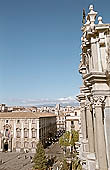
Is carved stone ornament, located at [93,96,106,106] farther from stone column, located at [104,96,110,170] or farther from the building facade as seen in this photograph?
the building facade

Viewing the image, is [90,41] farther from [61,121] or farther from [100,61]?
[61,121]

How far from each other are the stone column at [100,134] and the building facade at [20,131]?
38552 millimetres

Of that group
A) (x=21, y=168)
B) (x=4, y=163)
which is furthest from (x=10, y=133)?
(x=21, y=168)

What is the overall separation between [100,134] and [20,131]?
133ft

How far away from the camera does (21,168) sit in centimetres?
3269

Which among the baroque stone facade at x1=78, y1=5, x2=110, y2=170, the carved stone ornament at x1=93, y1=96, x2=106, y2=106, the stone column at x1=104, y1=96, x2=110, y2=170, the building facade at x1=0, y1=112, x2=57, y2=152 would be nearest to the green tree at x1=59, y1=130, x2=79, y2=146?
the building facade at x1=0, y1=112, x2=57, y2=152

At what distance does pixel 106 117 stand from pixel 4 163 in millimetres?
32882

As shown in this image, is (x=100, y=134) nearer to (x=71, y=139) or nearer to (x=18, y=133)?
(x=71, y=139)

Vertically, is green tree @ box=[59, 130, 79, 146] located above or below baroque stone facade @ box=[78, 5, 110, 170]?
below

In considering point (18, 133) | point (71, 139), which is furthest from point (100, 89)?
point (18, 133)

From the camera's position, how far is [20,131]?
1850 inches

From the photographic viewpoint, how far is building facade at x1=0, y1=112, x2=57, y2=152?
4614 cm

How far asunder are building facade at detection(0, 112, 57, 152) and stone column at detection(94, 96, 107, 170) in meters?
38.6

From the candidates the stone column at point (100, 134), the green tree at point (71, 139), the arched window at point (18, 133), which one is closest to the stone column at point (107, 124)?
the stone column at point (100, 134)
